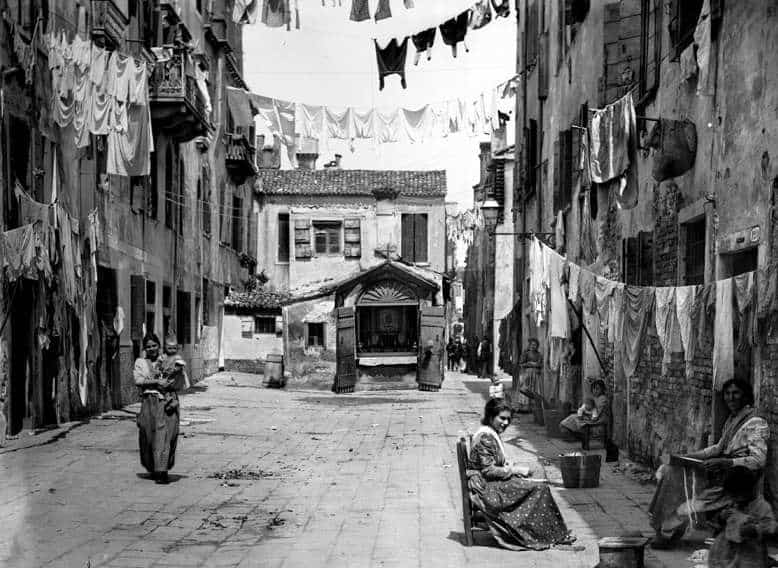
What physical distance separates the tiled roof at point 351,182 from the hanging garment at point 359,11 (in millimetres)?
25663

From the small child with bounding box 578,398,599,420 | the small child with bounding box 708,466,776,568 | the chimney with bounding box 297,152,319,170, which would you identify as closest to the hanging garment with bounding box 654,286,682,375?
the small child with bounding box 708,466,776,568

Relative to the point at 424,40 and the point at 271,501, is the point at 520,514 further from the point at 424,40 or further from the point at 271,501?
the point at 424,40

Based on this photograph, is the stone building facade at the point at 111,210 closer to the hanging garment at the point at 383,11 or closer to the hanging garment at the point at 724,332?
the hanging garment at the point at 383,11

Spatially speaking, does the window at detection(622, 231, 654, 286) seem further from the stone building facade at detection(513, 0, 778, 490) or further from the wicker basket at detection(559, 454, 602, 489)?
the wicker basket at detection(559, 454, 602, 489)

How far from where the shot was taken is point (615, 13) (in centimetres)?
1642

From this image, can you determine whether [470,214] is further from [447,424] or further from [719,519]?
[719,519]

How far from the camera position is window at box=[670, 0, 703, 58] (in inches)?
439

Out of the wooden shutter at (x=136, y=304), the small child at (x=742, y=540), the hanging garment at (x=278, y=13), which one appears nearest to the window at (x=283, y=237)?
the wooden shutter at (x=136, y=304)

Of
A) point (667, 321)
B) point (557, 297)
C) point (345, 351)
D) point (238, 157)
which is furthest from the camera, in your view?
point (238, 157)

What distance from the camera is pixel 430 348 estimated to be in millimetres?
30734

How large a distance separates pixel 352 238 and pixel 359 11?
2649 cm

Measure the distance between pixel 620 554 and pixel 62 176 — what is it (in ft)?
41.2

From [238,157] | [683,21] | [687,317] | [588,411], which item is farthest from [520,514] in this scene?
[238,157]

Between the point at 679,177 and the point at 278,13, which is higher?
the point at 278,13
